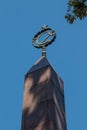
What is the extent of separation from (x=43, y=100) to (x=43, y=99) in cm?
4

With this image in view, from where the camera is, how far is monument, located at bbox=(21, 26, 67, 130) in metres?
11.1

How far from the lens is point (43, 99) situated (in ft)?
38.3

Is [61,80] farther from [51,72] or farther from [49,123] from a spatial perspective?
[49,123]

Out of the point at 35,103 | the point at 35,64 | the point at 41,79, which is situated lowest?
the point at 35,103

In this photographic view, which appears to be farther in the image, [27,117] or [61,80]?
[61,80]

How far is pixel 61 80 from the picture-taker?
43.5ft

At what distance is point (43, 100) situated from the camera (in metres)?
11.6

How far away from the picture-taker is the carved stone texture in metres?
11.1

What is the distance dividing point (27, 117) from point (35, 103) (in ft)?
1.75

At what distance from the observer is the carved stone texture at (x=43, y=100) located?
435 inches

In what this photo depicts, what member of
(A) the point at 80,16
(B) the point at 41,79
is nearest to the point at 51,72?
(B) the point at 41,79

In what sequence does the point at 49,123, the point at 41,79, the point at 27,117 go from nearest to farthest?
the point at 49,123, the point at 27,117, the point at 41,79

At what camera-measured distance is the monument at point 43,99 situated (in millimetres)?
11056

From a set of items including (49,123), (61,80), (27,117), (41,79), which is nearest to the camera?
(49,123)
